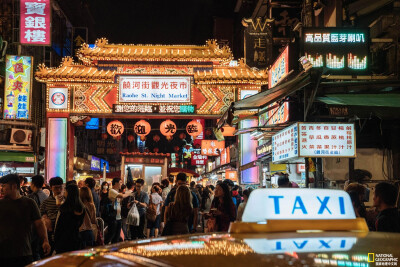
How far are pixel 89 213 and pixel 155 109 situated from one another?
9.98 meters

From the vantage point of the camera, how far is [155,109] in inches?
727

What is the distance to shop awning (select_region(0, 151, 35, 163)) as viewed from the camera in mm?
25422

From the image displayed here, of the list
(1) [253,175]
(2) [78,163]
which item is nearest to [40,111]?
(2) [78,163]

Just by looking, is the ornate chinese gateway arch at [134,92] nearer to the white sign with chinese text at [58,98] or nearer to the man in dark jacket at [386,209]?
the white sign with chinese text at [58,98]

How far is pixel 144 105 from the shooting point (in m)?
18.6

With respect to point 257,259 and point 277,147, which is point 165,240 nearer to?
point 257,259

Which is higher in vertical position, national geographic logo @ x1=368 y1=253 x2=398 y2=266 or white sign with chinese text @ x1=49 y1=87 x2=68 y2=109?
white sign with chinese text @ x1=49 y1=87 x2=68 y2=109

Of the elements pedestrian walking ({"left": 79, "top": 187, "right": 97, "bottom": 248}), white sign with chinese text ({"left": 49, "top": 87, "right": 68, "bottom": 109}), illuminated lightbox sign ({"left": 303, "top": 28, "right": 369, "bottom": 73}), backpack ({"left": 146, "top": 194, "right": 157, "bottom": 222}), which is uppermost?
illuminated lightbox sign ({"left": 303, "top": 28, "right": 369, "bottom": 73})

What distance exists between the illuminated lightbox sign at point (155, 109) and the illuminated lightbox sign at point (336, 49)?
5.83 metres

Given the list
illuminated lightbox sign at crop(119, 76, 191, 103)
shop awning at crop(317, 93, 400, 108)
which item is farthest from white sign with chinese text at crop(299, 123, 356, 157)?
illuminated lightbox sign at crop(119, 76, 191, 103)

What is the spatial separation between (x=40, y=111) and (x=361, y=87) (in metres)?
25.1

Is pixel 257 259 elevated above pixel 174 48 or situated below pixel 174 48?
below

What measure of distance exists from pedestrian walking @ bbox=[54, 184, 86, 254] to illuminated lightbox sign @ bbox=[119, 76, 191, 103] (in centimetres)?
1124

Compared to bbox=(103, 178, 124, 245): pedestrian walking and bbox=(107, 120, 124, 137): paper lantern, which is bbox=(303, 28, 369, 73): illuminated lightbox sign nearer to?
bbox=(103, 178, 124, 245): pedestrian walking
